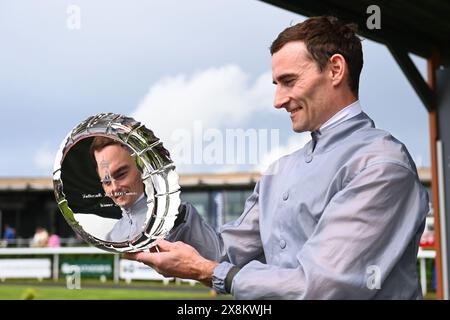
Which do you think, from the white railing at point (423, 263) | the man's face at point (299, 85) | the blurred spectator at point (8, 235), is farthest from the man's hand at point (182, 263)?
the blurred spectator at point (8, 235)

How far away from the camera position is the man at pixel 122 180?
1.04 metres

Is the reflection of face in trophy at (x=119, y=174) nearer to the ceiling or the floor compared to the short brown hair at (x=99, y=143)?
nearer to the floor

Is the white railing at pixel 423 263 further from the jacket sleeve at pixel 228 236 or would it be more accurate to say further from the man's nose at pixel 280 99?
the man's nose at pixel 280 99

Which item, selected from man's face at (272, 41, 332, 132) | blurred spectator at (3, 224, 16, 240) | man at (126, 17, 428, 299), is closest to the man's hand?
man at (126, 17, 428, 299)

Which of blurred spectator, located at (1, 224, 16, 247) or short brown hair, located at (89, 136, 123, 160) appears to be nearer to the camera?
short brown hair, located at (89, 136, 123, 160)

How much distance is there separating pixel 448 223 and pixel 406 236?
4.14 meters

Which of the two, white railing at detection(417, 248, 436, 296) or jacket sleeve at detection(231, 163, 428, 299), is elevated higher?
jacket sleeve at detection(231, 163, 428, 299)

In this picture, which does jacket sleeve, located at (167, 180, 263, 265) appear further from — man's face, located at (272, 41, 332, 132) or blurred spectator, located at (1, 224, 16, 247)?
blurred spectator, located at (1, 224, 16, 247)

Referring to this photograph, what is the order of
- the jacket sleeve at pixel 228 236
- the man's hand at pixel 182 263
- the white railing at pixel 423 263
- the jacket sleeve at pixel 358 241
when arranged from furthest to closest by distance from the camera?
the white railing at pixel 423 263 → the jacket sleeve at pixel 228 236 → the man's hand at pixel 182 263 → the jacket sleeve at pixel 358 241

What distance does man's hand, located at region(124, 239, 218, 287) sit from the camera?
994 millimetres

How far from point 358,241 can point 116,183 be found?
0.36m

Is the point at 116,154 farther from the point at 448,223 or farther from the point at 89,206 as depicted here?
the point at 448,223

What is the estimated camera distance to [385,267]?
90 centimetres
